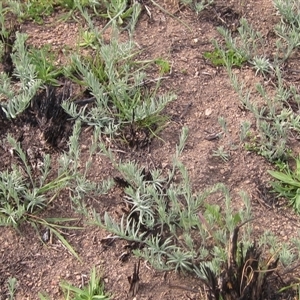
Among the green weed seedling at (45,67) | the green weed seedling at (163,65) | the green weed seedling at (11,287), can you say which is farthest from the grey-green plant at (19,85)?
the green weed seedling at (11,287)

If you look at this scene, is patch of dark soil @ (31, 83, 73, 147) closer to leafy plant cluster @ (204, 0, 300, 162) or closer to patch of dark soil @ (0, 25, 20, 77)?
patch of dark soil @ (0, 25, 20, 77)

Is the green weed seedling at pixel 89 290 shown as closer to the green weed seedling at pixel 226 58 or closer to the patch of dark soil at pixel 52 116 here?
the patch of dark soil at pixel 52 116

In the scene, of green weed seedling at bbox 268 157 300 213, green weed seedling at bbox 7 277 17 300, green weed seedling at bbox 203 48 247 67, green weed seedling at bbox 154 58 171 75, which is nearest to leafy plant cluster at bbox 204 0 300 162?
green weed seedling at bbox 203 48 247 67

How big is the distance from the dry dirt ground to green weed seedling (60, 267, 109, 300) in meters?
0.04

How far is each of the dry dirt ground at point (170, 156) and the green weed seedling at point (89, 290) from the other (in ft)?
0.12

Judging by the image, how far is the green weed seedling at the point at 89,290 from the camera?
8.68 ft

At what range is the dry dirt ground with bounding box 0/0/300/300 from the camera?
2746mm

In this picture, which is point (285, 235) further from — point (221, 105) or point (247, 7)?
point (247, 7)

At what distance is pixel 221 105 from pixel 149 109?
0.42m

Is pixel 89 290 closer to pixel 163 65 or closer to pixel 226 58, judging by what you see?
pixel 163 65

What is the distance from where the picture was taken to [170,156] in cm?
312

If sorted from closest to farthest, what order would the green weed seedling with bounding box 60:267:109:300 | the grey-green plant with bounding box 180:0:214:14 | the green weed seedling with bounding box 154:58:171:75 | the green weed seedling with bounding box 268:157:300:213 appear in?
the green weed seedling with bounding box 60:267:109:300 → the green weed seedling with bounding box 268:157:300:213 → the green weed seedling with bounding box 154:58:171:75 → the grey-green plant with bounding box 180:0:214:14

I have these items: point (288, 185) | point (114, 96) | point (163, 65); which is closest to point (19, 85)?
point (114, 96)

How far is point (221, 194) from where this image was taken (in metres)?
2.99
